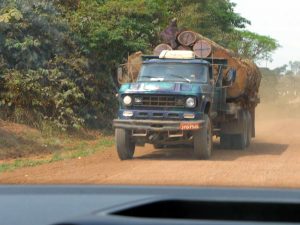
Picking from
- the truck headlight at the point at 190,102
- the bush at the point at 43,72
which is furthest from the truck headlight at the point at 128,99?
the bush at the point at 43,72

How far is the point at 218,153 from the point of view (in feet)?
50.9

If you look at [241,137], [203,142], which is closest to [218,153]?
[241,137]

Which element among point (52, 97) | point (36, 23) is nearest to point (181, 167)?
point (52, 97)

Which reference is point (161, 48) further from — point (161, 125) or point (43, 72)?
point (43, 72)

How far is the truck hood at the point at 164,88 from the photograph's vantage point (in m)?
13.2

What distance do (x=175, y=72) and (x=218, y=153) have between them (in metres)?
2.50

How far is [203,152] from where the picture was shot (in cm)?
1352

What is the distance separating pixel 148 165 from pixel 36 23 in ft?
29.1

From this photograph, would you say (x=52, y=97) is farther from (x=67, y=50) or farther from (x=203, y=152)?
(x=203, y=152)

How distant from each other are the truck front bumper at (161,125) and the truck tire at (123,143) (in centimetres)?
22

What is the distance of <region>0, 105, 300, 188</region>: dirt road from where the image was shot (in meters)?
10.2

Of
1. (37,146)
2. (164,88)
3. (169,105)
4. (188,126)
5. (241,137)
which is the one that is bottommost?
(37,146)

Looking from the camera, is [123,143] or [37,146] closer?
[123,143]

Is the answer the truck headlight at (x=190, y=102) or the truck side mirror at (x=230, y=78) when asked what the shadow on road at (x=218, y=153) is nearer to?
the truck headlight at (x=190, y=102)
